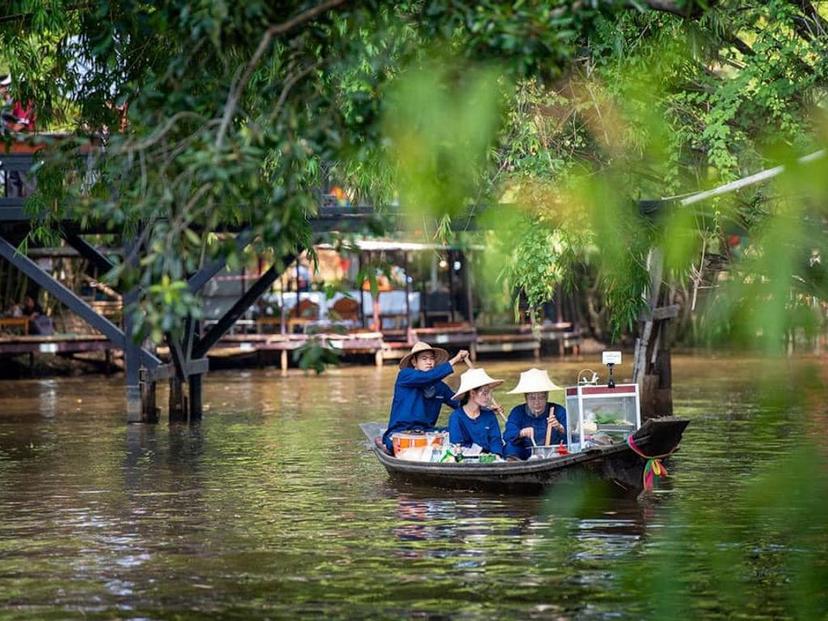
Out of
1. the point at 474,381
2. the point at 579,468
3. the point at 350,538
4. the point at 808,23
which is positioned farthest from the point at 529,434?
the point at 808,23

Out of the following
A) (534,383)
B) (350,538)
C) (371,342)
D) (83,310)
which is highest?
(83,310)

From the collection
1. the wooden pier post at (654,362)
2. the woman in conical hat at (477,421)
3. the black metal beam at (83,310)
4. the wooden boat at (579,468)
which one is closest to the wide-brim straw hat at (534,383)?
the woman in conical hat at (477,421)

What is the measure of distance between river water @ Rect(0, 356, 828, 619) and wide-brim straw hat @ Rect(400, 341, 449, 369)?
110cm

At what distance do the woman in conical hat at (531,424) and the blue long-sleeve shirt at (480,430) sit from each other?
170 mm

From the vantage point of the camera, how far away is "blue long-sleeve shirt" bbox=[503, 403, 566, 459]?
43.8ft

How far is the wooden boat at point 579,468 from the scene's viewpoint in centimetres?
1235

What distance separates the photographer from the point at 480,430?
13.6 metres

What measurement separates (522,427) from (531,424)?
79mm

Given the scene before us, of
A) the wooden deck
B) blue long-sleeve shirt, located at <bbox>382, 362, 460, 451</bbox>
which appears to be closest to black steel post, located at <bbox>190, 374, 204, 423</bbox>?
blue long-sleeve shirt, located at <bbox>382, 362, 460, 451</bbox>

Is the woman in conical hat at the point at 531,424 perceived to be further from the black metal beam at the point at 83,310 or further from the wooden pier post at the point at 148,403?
the wooden pier post at the point at 148,403

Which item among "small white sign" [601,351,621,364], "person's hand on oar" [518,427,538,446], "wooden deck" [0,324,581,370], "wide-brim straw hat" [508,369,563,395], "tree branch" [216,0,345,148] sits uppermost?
"tree branch" [216,0,345,148]

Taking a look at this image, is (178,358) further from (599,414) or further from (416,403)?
(599,414)

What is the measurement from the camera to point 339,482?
15.2m

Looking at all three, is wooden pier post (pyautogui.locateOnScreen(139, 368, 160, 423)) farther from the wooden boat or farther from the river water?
the wooden boat
